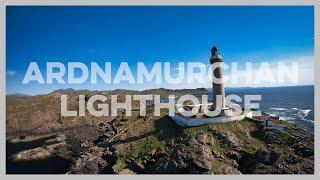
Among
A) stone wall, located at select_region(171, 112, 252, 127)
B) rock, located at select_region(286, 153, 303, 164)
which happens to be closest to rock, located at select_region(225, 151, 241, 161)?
rock, located at select_region(286, 153, 303, 164)

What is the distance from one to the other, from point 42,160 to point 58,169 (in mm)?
5243

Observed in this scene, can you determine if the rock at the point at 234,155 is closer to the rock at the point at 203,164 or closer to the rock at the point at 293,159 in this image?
the rock at the point at 203,164

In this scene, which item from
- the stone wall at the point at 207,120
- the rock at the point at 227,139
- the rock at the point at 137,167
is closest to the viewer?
the rock at the point at 137,167

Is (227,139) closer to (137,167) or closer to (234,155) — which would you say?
(234,155)

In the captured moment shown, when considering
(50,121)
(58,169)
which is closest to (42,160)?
(58,169)

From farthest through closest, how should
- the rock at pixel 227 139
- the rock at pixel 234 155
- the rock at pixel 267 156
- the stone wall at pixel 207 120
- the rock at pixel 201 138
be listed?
1. the stone wall at pixel 207 120
2. the rock at pixel 201 138
3. the rock at pixel 227 139
4. the rock at pixel 234 155
5. the rock at pixel 267 156

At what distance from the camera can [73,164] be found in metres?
37.0

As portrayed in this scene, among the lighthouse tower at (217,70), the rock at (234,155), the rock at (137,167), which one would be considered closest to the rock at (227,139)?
the rock at (234,155)

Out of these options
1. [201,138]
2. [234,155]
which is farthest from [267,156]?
[201,138]

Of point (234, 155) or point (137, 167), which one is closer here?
point (137, 167)

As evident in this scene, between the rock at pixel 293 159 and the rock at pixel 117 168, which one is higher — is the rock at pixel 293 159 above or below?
above

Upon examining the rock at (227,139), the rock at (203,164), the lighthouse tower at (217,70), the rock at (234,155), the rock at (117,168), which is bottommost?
the rock at (117,168)

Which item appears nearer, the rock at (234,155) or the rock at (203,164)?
the rock at (203,164)

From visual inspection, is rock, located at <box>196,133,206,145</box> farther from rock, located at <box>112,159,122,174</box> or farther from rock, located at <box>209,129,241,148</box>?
rock, located at <box>112,159,122,174</box>
